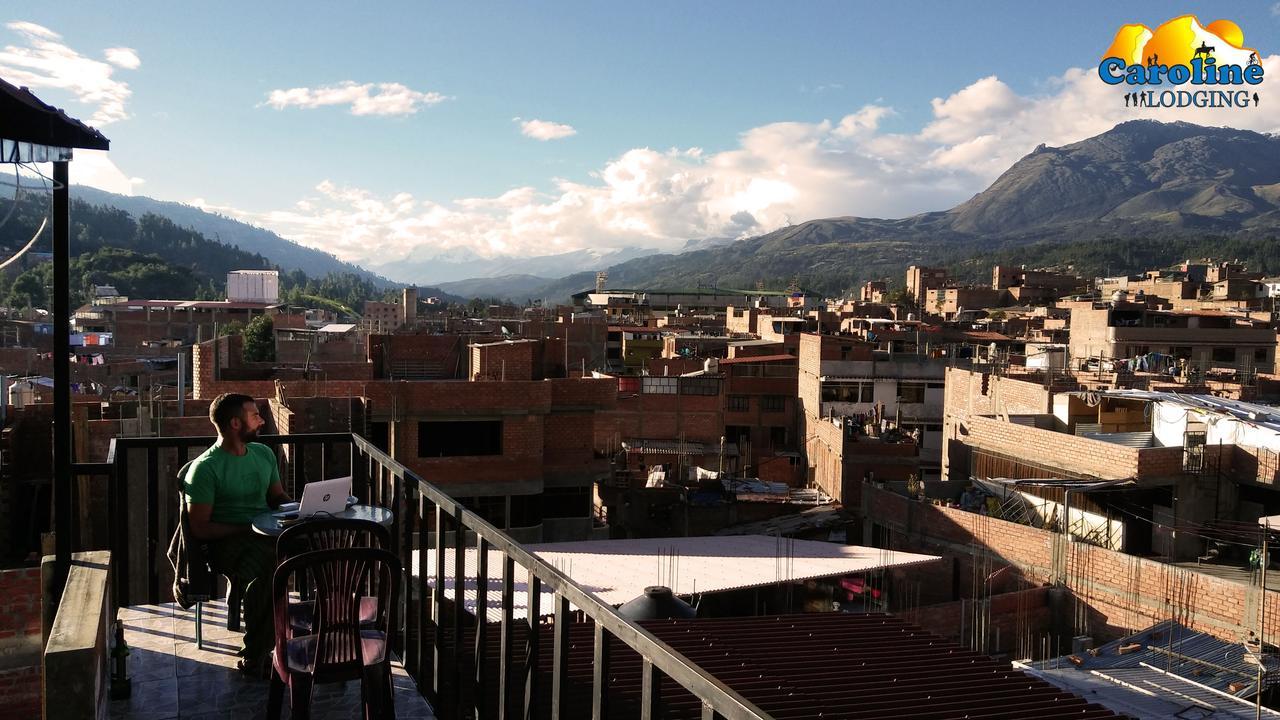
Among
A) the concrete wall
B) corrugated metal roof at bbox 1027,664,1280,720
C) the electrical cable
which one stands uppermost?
the electrical cable

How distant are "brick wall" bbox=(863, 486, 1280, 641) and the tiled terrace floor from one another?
14626 mm

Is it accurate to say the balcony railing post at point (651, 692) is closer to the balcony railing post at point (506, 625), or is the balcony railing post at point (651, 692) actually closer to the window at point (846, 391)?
the balcony railing post at point (506, 625)

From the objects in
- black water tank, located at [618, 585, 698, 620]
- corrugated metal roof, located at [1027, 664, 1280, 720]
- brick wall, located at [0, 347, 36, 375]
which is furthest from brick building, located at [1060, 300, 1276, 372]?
brick wall, located at [0, 347, 36, 375]

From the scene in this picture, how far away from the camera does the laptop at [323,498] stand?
148 inches

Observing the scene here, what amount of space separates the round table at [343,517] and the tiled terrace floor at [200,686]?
67 centimetres

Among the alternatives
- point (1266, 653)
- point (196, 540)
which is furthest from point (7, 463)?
point (1266, 653)

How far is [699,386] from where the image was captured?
3384 cm

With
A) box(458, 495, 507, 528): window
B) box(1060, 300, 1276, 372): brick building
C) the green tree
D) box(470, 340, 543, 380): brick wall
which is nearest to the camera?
box(458, 495, 507, 528): window

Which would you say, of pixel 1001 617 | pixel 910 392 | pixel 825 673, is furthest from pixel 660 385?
pixel 825 673

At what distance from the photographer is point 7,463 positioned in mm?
10289

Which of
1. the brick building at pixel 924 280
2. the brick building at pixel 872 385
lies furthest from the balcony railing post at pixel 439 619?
the brick building at pixel 924 280

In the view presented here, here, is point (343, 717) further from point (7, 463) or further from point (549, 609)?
point (7, 463)

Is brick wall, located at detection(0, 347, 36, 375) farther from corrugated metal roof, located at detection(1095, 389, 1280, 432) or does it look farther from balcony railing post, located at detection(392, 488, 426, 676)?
balcony railing post, located at detection(392, 488, 426, 676)

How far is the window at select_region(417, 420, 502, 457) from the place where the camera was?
64.1 feet
